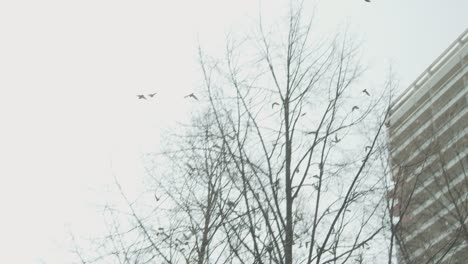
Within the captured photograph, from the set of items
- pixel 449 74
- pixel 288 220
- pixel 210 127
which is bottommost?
pixel 288 220

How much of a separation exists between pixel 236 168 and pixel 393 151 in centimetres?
315

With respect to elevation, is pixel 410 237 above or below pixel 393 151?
below

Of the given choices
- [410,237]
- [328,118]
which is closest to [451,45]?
[410,237]

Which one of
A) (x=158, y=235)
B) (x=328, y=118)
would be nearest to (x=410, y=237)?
(x=328, y=118)

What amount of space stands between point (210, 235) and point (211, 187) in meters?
0.90

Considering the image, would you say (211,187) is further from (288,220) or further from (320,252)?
(320,252)

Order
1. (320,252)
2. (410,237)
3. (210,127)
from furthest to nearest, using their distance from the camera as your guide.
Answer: (410,237)
(210,127)
(320,252)

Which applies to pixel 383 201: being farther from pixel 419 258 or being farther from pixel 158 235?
pixel 158 235

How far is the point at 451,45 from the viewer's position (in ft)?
150

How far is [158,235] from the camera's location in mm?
7508

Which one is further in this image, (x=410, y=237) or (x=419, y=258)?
(x=410, y=237)

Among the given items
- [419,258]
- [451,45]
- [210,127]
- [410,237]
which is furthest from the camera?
[451,45]

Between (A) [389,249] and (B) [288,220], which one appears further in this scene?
(A) [389,249]

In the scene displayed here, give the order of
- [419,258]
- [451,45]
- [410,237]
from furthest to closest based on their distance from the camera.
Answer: [451,45]
[410,237]
[419,258]
